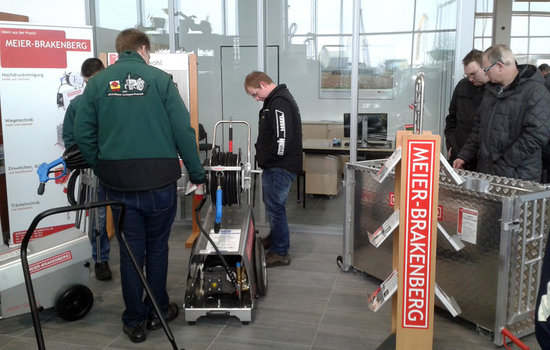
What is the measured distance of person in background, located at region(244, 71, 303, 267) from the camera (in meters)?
3.96

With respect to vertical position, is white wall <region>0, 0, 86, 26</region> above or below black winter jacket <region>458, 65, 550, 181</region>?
above

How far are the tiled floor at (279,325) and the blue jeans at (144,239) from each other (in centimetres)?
22

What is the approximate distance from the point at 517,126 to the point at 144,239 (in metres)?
2.50

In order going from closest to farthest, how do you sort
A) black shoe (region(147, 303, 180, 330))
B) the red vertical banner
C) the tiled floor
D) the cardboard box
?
the red vertical banner, the tiled floor, black shoe (region(147, 303, 180, 330)), the cardboard box

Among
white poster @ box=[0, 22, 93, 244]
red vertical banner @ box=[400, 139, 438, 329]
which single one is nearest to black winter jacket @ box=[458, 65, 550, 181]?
red vertical banner @ box=[400, 139, 438, 329]

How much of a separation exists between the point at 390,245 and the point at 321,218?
2.10m

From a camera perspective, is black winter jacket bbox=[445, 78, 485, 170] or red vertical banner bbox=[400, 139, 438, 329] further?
black winter jacket bbox=[445, 78, 485, 170]

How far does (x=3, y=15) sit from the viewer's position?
5051 millimetres

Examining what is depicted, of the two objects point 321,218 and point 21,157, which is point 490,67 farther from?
point 21,157

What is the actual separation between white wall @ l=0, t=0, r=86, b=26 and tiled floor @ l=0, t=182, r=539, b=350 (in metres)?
3.00

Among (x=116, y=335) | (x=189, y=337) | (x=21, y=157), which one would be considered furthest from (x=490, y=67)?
(x=21, y=157)

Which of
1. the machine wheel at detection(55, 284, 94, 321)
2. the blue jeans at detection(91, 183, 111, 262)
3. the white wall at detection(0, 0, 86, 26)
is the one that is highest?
the white wall at detection(0, 0, 86, 26)

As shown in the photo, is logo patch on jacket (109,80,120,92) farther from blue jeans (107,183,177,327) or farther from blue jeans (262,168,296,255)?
blue jeans (262,168,296,255)

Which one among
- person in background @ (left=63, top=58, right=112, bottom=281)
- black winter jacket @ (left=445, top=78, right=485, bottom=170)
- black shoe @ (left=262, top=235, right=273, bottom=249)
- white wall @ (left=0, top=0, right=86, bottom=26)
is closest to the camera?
person in background @ (left=63, top=58, right=112, bottom=281)
